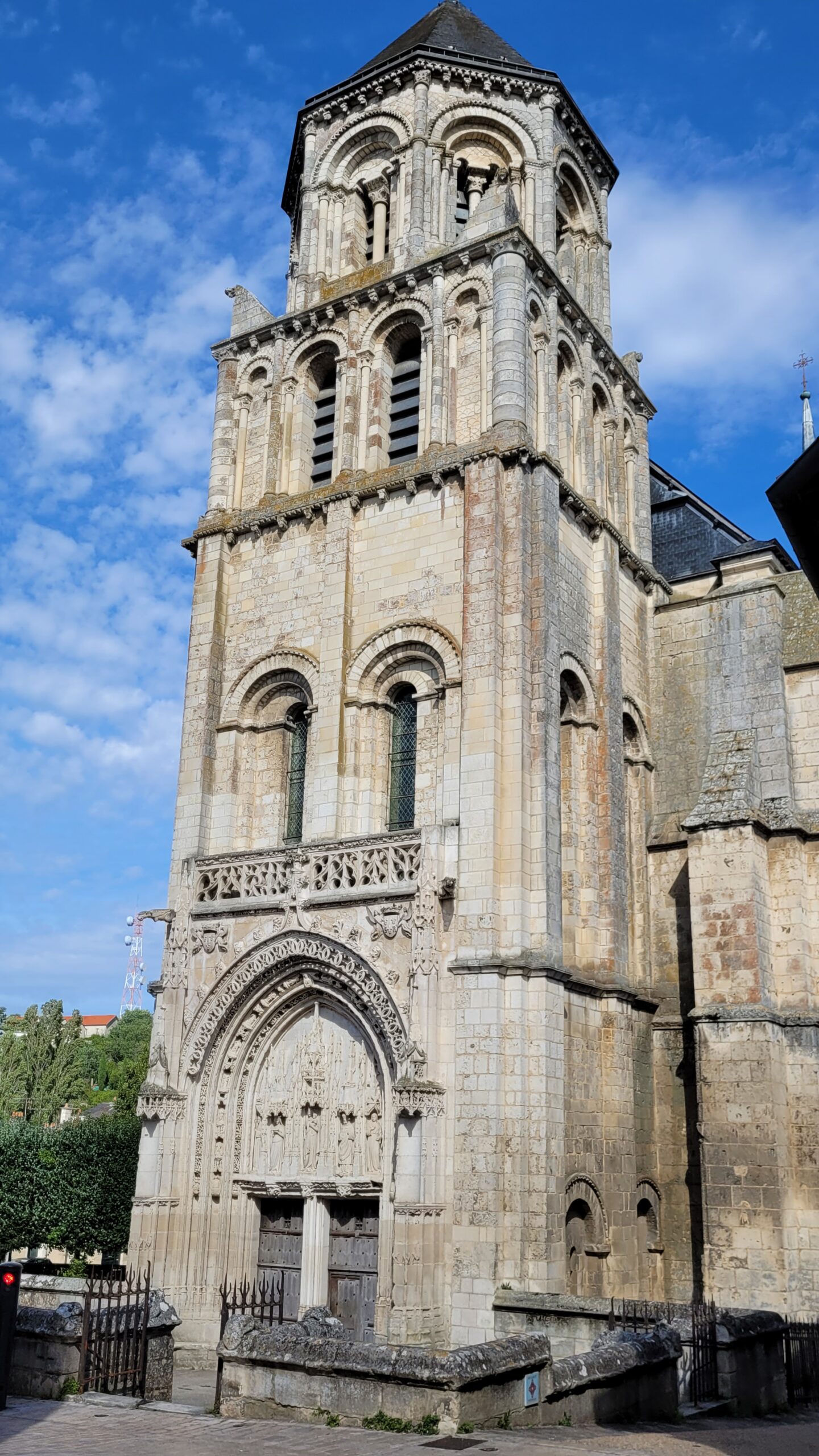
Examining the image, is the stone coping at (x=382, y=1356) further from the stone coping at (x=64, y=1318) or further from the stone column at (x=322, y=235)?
the stone column at (x=322, y=235)

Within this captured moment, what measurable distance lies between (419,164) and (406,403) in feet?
15.7

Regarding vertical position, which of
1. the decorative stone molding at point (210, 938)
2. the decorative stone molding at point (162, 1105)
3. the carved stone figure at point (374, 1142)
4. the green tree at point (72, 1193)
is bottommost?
the green tree at point (72, 1193)

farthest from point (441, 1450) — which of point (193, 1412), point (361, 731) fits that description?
point (361, 731)

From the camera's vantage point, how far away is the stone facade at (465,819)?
16.6 metres

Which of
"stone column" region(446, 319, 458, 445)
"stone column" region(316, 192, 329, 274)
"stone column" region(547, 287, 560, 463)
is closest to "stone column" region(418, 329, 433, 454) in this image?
"stone column" region(446, 319, 458, 445)

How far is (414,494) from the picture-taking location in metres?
20.1

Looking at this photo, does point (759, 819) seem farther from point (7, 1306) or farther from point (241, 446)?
point (7, 1306)

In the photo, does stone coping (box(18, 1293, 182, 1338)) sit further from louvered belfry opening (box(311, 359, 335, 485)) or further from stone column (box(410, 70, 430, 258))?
stone column (box(410, 70, 430, 258))

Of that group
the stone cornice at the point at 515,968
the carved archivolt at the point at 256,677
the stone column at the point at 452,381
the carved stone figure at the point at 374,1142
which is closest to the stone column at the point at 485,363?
the stone column at the point at 452,381

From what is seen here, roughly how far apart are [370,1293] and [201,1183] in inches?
118

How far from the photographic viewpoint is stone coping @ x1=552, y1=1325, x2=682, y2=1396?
10.6m

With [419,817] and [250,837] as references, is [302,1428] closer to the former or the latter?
[419,817]

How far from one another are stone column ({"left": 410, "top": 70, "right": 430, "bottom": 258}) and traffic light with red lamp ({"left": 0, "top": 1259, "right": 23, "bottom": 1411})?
17.8 m

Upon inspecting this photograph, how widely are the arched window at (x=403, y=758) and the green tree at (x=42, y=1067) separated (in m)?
36.1
